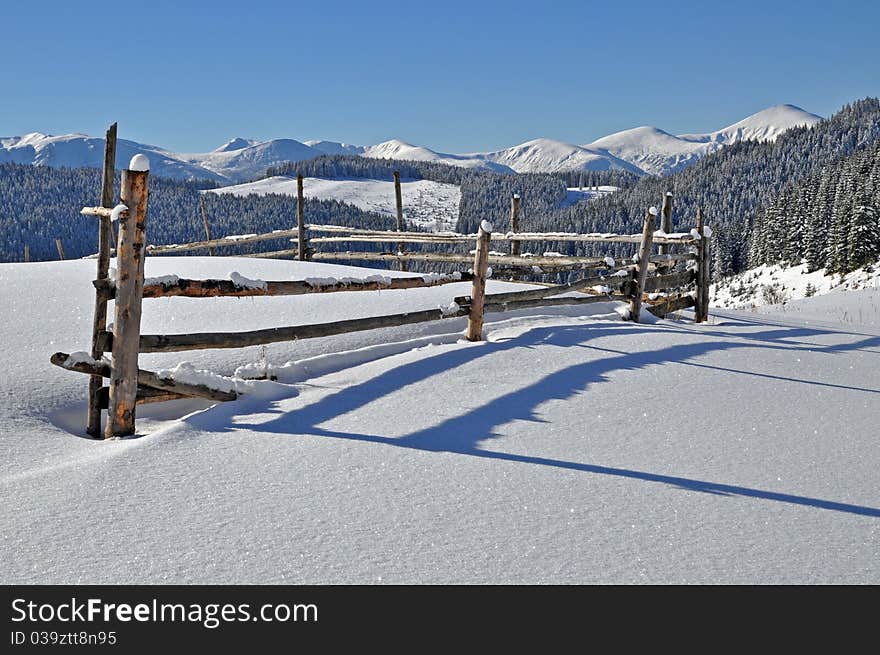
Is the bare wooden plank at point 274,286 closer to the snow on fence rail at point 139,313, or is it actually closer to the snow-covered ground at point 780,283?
the snow on fence rail at point 139,313

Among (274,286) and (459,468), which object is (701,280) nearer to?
(274,286)

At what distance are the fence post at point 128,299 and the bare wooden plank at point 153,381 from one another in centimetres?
11

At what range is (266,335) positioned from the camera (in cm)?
536

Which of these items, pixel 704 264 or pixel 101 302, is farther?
pixel 704 264

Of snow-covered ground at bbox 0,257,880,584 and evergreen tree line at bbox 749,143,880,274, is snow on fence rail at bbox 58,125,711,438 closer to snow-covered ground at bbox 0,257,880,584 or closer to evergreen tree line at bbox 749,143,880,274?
snow-covered ground at bbox 0,257,880,584

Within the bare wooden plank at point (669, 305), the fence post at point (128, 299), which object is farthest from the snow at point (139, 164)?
the bare wooden plank at point (669, 305)

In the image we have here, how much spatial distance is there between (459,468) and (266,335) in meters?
2.58

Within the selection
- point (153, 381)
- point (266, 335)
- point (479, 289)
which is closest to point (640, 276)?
point (479, 289)

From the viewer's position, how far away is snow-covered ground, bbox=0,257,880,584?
2475mm

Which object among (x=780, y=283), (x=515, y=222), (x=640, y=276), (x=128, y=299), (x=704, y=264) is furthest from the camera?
(x=780, y=283)

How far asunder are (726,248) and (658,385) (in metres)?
73.9

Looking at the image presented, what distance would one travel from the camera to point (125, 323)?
4199 millimetres

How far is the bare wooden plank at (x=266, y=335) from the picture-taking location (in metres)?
4.61

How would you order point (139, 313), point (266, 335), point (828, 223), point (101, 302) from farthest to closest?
point (828, 223) → point (266, 335) → point (101, 302) → point (139, 313)
